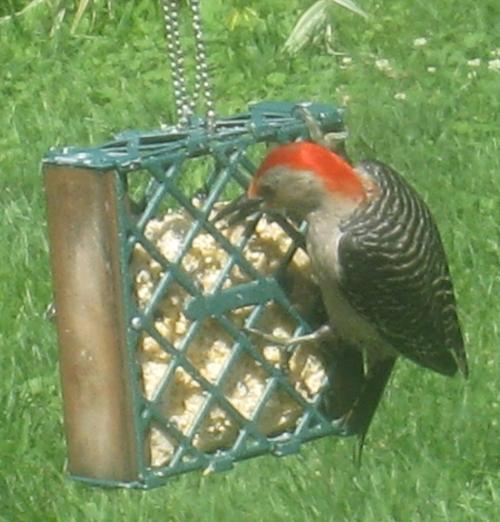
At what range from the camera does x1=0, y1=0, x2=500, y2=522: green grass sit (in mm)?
5090

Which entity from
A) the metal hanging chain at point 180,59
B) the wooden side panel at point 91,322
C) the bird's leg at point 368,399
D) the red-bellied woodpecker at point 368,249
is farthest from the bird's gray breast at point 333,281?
the wooden side panel at point 91,322

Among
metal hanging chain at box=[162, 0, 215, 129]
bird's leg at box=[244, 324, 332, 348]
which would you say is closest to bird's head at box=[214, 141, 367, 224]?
metal hanging chain at box=[162, 0, 215, 129]

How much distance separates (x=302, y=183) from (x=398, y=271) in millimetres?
317

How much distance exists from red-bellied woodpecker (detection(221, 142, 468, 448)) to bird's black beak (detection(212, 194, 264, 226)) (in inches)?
0.4

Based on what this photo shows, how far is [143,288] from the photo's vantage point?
421 cm

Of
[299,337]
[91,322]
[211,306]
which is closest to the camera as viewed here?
[91,322]

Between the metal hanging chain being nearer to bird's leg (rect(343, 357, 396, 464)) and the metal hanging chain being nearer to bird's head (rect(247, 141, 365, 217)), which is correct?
bird's head (rect(247, 141, 365, 217))

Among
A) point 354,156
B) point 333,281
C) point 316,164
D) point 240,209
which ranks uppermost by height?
point 316,164

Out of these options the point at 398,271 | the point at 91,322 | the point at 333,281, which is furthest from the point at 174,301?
the point at 398,271

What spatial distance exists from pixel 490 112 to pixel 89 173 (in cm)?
410

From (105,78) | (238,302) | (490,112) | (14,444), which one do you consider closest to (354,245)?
(238,302)

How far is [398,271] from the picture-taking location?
4383 millimetres

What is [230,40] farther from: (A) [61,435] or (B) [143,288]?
(B) [143,288]

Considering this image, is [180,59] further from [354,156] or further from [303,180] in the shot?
[354,156]
